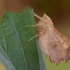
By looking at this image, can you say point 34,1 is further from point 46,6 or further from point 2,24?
point 2,24

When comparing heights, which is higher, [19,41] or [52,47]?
[19,41]

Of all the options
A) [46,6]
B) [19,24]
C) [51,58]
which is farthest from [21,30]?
[46,6]

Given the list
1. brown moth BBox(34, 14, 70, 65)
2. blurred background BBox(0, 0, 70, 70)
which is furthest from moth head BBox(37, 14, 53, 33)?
blurred background BBox(0, 0, 70, 70)

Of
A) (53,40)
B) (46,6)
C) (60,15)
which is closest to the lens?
(53,40)

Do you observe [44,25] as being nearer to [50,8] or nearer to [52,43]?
[52,43]

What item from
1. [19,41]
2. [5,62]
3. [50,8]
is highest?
[50,8]

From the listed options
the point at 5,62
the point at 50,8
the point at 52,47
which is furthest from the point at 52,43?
the point at 50,8

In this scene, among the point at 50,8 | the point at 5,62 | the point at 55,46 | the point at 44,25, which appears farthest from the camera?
the point at 50,8
